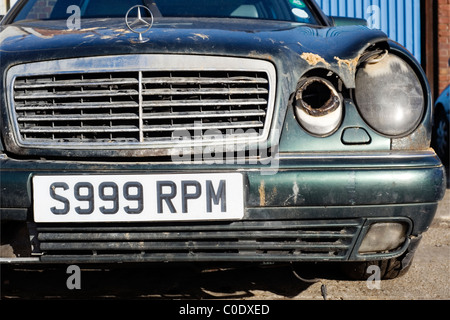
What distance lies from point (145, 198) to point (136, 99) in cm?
36

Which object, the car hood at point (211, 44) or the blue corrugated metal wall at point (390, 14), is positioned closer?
the car hood at point (211, 44)

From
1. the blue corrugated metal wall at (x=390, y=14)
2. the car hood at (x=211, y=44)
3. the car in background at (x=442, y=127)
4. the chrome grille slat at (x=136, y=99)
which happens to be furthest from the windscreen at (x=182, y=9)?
the blue corrugated metal wall at (x=390, y=14)

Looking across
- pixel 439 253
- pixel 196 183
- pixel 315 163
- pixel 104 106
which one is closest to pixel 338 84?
pixel 315 163

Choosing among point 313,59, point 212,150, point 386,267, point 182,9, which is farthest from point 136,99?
point 386,267

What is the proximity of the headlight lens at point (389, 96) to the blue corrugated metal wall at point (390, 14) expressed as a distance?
20.3 ft

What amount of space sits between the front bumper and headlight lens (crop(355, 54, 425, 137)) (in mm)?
154

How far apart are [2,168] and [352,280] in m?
1.60

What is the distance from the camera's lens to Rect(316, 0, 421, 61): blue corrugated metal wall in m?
8.17

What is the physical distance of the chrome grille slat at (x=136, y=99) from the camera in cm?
206

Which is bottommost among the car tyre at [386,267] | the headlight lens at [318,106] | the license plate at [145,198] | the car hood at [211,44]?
the car tyre at [386,267]

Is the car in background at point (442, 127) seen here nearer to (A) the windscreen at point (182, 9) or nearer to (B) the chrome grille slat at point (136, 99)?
(A) the windscreen at point (182, 9)

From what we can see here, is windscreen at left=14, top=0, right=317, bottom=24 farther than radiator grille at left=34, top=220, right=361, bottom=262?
Yes

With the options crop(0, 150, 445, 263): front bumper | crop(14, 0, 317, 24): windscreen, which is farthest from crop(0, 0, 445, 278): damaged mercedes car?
crop(14, 0, 317, 24): windscreen

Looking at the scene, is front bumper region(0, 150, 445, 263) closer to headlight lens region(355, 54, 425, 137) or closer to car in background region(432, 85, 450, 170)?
headlight lens region(355, 54, 425, 137)
